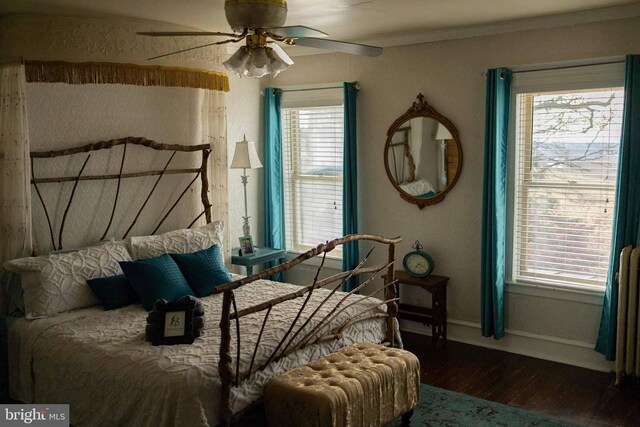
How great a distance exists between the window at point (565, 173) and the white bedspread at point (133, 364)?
1577mm

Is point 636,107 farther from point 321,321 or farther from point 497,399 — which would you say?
point 321,321

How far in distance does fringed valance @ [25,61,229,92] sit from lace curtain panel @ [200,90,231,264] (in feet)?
0.42

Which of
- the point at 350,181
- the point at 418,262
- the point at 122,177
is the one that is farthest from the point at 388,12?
the point at 122,177

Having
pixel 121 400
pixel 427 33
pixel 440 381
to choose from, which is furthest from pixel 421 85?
pixel 121 400

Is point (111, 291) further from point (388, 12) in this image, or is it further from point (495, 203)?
point (495, 203)

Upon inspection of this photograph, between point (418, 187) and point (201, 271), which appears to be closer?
point (201, 271)

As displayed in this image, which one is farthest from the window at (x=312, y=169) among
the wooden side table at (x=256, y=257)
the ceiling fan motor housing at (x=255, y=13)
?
the ceiling fan motor housing at (x=255, y=13)

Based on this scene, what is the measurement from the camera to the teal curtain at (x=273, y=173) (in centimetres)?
594

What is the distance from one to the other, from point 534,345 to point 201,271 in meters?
2.61

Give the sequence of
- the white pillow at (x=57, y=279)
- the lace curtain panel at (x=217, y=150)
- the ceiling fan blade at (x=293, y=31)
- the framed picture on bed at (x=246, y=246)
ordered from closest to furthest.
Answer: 1. the ceiling fan blade at (x=293, y=31)
2. the white pillow at (x=57, y=279)
3. the lace curtain panel at (x=217, y=150)
4. the framed picture on bed at (x=246, y=246)

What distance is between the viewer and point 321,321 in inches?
137

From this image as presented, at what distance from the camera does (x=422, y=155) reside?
5.18 m

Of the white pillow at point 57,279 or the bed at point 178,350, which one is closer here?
the bed at point 178,350

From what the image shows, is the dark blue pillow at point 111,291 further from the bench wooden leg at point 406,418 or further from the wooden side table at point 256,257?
the bench wooden leg at point 406,418
